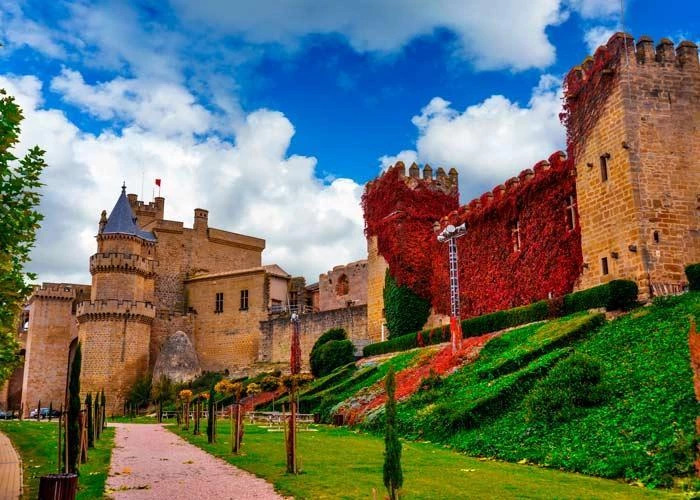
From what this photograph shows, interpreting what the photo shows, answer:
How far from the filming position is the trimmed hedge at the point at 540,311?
21672 mm

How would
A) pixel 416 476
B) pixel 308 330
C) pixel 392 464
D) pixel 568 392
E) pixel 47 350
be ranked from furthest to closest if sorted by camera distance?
pixel 47 350 < pixel 308 330 < pixel 568 392 < pixel 416 476 < pixel 392 464

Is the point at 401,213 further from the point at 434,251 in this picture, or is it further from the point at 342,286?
the point at 342,286

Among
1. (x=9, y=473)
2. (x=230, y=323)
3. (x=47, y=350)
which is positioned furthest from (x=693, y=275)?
(x=47, y=350)

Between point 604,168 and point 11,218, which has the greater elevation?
point 604,168

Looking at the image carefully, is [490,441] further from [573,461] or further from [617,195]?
[617,195]

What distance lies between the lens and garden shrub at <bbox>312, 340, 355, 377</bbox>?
37.3 meters

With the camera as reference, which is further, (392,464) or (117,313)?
(117,313)

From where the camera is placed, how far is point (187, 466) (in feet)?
→ 45.0

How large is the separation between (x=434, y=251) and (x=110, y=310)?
2308cm

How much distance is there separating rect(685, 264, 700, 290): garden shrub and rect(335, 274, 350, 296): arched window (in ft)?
109

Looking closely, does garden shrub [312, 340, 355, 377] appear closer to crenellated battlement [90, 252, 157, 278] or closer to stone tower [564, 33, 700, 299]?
stone tower [564, 33, 700, 299]

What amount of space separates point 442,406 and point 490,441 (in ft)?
11.8

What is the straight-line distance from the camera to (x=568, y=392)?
1498cm

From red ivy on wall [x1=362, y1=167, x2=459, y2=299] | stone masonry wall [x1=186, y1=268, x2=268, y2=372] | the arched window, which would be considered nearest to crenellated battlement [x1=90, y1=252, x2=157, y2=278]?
stone masonry wall [x1=186, y1=268, x2=268, y2=372]
